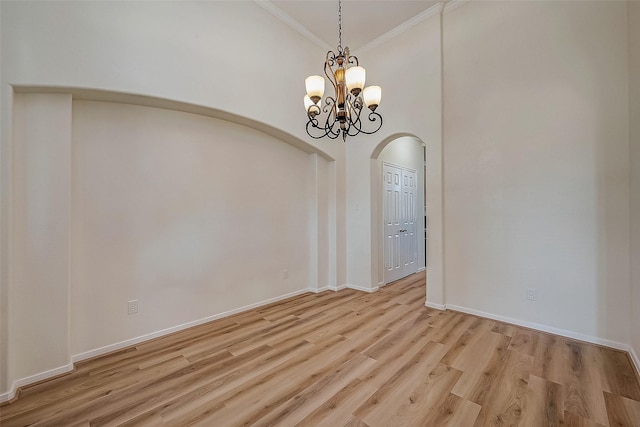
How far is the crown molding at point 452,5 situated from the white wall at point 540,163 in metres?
0.10

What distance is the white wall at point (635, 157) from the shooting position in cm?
223

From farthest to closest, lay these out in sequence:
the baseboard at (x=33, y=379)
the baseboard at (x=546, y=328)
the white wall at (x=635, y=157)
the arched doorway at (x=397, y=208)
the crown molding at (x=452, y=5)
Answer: the arched doorway at (x=397, y=208)
the crown molding at (x=452, y=5)
the baseboard at (x=546, y=328)
the white wall at (x=635, y=157)
the baseboard at (x=33, y=379)

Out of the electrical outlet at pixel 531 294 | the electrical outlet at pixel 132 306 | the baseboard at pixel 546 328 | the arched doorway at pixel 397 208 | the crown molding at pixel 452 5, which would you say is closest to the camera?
the baseboard at pixel 546 328

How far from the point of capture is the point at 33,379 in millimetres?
2090

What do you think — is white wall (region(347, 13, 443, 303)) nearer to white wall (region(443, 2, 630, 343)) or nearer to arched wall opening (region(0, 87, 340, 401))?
white wall (region(443, 2, 630, 343))

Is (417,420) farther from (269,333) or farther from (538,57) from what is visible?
(538,57)

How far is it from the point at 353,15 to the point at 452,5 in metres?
1.32

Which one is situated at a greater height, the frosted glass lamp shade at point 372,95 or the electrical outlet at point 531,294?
the frosted glass lamp shade at point 372,95

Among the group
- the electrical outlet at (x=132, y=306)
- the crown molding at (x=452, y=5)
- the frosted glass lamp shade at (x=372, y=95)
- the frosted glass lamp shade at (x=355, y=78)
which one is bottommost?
the electrical outlet at (x=132, y=306)

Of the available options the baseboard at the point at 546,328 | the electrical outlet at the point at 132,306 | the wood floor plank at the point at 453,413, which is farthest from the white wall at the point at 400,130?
the electrical outlet at the point at 132,306

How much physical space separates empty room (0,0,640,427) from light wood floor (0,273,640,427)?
0.02 meters

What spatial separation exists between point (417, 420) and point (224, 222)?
2.81m

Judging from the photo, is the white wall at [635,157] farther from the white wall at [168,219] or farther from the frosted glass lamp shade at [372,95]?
the white wall at [168,219]

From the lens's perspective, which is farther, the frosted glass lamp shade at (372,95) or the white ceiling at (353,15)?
the white ceiling at (353,15)
